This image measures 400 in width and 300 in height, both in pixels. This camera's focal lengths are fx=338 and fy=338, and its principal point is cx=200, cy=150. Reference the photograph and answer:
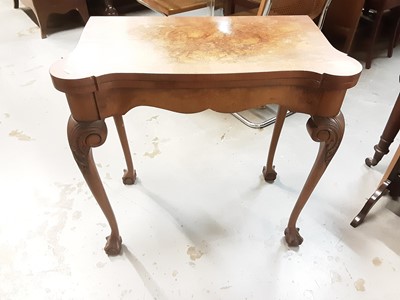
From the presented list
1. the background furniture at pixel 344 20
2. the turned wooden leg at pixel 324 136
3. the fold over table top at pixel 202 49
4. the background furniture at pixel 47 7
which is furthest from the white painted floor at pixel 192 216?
the background furniture at pixel 47 7

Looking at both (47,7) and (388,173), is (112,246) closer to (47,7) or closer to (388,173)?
(388,173)

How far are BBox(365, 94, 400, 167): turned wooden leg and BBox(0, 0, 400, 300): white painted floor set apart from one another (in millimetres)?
46

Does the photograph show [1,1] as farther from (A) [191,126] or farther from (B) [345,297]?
(B) [345,297]

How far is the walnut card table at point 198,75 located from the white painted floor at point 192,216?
0.36 metres

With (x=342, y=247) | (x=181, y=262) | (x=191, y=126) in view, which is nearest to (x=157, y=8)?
(x=191, y=126)

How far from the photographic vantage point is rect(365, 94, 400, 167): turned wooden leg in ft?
4.36

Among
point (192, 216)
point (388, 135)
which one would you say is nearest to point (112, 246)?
point (192, 216)

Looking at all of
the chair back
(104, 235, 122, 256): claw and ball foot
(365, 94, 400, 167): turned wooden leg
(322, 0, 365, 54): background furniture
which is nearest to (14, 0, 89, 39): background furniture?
the chair back

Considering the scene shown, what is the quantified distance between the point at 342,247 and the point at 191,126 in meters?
0.90

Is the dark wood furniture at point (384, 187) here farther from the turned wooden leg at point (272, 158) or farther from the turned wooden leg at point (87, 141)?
the turned wooden leg at point (87, 141)

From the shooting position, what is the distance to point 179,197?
137 cm

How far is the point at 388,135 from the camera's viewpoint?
1396 millimetres

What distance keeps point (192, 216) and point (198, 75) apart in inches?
26.8

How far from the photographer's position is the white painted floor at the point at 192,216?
1089 millimetres
